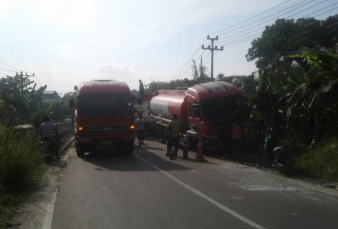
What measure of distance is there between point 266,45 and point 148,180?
3636 cm

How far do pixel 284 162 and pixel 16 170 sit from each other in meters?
7.24

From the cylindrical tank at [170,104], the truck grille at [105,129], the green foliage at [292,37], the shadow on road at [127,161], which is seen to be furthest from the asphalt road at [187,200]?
the green foliage at [292,37]

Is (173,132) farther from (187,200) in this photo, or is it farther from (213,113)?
(187,200)

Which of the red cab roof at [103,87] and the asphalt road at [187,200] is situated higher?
the red cab roof at [103,87]

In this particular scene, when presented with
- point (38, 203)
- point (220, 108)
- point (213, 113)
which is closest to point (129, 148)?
point (213, 113)

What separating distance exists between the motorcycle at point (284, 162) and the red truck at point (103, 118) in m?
6.82

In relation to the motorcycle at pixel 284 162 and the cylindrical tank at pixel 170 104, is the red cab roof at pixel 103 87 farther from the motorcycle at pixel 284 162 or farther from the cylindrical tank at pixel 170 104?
the motorcycle at pixel 284 162

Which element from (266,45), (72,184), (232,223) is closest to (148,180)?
(72,184)

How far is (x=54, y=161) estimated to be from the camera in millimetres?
17156

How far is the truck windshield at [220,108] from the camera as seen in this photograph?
741 inches

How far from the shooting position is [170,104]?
2392cm

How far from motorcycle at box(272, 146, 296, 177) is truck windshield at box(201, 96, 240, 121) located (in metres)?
5.74

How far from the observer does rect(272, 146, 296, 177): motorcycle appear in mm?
12836

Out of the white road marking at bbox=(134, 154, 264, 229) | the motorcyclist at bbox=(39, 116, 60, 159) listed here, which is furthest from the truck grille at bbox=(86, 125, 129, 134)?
the white road marking at bbox=(134, 154, 264, 229)
